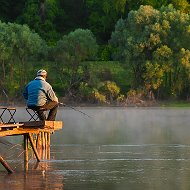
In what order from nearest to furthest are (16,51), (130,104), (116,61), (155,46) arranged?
(155,46) < (130,104) < (16,51) < (116,61)

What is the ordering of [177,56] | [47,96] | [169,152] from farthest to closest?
[177,56], [169,152], [47,96]

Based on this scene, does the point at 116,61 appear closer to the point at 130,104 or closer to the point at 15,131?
the point at 130,104

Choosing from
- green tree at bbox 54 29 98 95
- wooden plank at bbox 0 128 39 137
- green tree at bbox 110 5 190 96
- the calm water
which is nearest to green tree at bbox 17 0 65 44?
green tree at bbox 54 29 98 95

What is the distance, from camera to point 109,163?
26.1 metres

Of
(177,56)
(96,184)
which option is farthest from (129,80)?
(96,184)

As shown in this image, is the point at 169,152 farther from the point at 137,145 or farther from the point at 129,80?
the point at 129,80

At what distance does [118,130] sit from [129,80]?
3853 centimetres

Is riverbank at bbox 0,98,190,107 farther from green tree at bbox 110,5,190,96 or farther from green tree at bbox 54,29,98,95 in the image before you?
green tree at bbox 54,29,98,95

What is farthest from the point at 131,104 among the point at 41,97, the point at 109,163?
the point at 41,97

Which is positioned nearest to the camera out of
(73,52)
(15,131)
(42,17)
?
(15,131)

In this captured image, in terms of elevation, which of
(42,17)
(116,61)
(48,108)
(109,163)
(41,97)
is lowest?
(109,163)

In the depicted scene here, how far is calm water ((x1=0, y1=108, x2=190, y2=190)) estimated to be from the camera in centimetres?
2127

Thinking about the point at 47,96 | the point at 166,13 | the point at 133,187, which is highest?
the point at 166,13

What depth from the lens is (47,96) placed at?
25.2m
